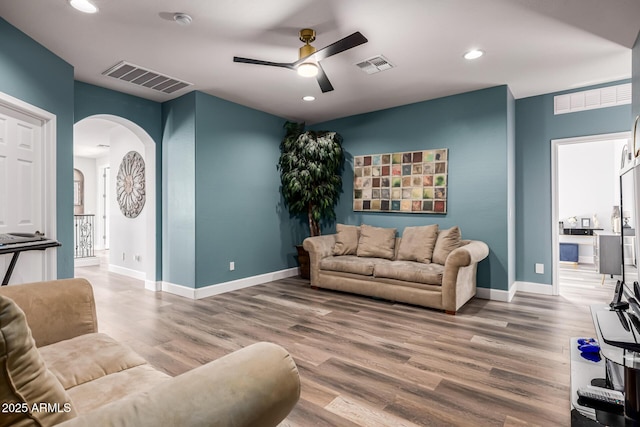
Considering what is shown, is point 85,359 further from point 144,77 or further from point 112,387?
point 144,77

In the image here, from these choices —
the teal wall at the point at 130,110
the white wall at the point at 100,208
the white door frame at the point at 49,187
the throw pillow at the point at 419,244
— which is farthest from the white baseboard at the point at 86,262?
the throw pillow at the point at 419,244

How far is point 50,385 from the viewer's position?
2.56ft

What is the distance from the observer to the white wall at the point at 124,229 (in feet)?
18.2

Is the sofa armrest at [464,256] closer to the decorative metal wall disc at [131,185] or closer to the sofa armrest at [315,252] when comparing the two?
the sofa armrest at [315,252]

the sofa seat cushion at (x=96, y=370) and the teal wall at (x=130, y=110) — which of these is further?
the teal wall at (x=130, y=110)

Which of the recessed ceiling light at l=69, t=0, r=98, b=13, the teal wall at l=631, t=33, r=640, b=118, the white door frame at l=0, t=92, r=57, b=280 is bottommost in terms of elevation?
the white door frame at l=0, t=92, r=57, b=280

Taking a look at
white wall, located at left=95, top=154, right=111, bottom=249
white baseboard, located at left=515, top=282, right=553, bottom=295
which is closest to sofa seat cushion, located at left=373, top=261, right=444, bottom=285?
white baseboard, located at left=515, top=282, right=553, bottom=295

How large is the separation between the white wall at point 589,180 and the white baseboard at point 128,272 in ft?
26.1

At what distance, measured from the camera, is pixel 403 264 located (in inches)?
162

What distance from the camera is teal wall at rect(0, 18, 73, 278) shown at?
2.72 m

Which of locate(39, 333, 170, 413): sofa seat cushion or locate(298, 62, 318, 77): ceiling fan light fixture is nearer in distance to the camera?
locate(39, 333, 170, 413): sofa seat cushion

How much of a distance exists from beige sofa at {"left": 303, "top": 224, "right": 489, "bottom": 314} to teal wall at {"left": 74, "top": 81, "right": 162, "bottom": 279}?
224 centimetres

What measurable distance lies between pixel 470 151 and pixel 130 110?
4.55 metres

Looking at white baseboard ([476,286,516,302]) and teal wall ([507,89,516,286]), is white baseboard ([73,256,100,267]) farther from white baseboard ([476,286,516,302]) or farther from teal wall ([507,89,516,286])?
teal wall ([507,89,516,286])
